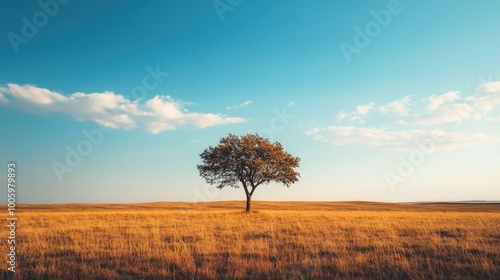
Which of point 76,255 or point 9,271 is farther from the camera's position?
point 76,255

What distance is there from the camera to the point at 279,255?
11172 millimetres

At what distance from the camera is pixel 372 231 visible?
17.8m

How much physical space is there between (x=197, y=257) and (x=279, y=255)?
2.82 metres

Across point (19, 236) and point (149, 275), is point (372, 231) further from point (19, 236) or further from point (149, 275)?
point (19, 236)

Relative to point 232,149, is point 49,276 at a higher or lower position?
lower

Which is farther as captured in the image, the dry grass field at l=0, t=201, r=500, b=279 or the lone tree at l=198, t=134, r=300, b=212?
the lone tree at l=198, t=134, r=300, b=212

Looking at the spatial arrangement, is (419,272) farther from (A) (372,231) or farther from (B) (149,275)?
(A) (372,231)

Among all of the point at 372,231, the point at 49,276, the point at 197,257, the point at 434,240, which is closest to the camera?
the point at 49,276

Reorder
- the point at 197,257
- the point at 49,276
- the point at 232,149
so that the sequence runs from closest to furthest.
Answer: the point at 49,276, the point at 197,257, the point at 232,149

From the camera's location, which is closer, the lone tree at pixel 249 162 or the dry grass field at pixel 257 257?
the dry grass field at pixel 257 257

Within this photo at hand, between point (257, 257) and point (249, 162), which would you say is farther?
point (249, 162)

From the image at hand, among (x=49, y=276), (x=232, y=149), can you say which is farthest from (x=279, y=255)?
(x=232, y=149)

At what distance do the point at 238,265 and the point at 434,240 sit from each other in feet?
32.0

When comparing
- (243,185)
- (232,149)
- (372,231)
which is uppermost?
(232,149)
